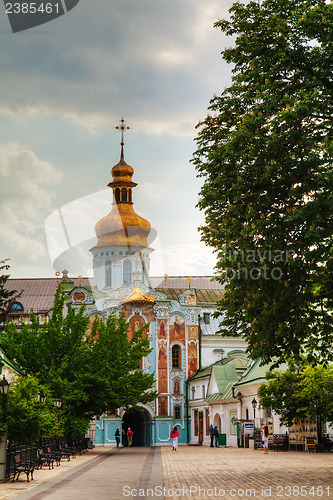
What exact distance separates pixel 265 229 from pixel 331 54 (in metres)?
5.06

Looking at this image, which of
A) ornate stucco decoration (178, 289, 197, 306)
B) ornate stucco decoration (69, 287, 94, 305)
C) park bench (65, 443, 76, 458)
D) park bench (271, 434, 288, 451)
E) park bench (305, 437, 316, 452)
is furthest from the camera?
ornate stucco decoration (178, 289, 197, 306)

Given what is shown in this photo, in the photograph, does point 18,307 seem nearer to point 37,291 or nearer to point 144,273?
point 37,291

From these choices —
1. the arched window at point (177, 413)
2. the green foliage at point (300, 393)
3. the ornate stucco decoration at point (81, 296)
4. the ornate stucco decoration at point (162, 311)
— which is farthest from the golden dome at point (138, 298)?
the green foliage at point (300, 393)

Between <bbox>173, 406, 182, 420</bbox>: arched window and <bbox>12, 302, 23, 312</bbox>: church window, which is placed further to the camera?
<bbox>12, 302, 23, 312</bbox>: church window

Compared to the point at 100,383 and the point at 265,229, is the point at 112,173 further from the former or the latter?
the point at 265,229

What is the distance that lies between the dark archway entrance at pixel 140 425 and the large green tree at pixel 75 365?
1934 cm


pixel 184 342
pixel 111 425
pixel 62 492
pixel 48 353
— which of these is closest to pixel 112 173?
pixel 184 342

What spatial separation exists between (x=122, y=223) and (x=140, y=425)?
19452 millimetres

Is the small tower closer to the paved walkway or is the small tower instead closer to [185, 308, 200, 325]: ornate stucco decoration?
[185, 308, 200, 325]: ornate stucco decoration

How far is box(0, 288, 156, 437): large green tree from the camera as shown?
38.5 metres

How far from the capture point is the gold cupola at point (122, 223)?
228 ft

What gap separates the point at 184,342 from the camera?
63812 millimetres

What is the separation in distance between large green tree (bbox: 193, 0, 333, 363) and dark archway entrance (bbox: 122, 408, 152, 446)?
4241 cm

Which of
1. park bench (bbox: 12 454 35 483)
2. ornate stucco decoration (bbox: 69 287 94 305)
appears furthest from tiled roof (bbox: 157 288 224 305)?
park bench (bbox: 12 454 35 483)
